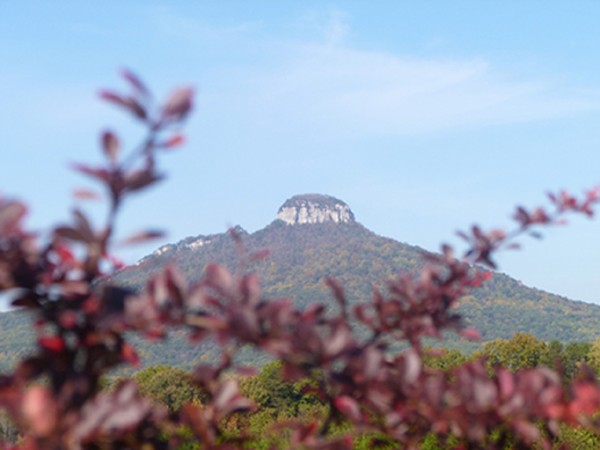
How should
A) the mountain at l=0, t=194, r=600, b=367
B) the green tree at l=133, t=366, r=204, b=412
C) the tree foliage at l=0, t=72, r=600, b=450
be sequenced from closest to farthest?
the tree foliage at l=0, t=72, r=600, b=450 → the green tree at l=133, t=366, r=204, b=412 → the mountain at l=0, t=194, r=600, b=367

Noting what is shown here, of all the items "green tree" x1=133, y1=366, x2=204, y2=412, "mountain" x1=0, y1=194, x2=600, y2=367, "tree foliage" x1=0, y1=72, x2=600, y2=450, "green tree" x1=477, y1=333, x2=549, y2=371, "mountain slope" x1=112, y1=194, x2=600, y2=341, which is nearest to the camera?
"tree foliage" x1=0, y1=72, x2=600, y2=450

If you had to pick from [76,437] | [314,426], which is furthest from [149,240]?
[314,426]

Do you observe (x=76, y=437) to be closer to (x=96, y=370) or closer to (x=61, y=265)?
(x=96, y=370)

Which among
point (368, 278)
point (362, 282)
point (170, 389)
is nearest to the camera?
point (170, 389)

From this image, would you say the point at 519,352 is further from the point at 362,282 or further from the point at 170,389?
the point at 362,282

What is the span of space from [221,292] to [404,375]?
1.41ft

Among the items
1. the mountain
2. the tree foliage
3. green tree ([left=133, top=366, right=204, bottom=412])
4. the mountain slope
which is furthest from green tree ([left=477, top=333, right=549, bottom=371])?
the mountain slope

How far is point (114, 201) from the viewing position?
131cm

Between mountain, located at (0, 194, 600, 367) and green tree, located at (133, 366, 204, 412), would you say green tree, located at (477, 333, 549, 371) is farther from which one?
mountain, located at (0, 194, 600, 367)

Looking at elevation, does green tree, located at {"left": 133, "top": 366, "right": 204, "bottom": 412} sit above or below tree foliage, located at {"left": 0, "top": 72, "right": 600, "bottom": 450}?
above

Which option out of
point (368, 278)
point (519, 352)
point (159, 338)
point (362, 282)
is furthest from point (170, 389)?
point (362, 282)

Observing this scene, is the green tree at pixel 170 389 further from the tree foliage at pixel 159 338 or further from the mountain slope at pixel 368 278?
the mountain slope at pixel 368 278

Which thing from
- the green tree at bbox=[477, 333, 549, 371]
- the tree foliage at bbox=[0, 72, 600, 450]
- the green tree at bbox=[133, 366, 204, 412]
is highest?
the green tree at bbox=[477, 333, 549, 371]

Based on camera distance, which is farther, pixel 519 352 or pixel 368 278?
pixel 368 278
